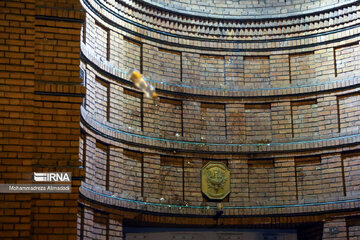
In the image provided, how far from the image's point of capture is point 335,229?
62.1ft

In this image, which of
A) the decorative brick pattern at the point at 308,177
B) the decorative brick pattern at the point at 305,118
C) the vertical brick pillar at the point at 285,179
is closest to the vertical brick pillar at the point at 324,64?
the decorative brick pattern at the point at 305,118

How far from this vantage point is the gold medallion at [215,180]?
19.7 meters

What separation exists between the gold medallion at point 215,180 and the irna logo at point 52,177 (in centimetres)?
761

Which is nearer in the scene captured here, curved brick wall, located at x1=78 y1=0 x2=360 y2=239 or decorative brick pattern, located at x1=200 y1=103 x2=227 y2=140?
curved brick wall, located at x1=78 y1=0 x2=360 y2=239

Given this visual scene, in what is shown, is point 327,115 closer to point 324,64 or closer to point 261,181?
point 324,64

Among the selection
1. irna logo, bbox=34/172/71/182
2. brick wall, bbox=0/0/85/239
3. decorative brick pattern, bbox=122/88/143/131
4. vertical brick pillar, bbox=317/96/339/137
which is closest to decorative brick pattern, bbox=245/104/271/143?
vertical brick pillar, bbox=317/96/339/137

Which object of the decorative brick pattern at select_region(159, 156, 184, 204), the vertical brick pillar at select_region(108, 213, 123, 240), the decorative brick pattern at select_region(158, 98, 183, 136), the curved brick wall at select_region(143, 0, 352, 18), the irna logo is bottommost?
the vertical brick pillar at select_region(108, 213, 123, 240)

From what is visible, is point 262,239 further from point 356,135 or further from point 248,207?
point 356,135

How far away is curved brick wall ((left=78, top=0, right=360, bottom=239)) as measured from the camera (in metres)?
18.5

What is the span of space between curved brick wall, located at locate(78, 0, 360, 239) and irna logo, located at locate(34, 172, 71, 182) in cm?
506

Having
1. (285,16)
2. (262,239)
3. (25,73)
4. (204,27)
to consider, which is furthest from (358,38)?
(25,73)

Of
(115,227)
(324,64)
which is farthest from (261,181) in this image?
(115,227)

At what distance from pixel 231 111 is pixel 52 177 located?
8907mm

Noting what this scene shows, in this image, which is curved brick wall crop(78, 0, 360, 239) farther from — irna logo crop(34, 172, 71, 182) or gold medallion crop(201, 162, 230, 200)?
irna logo crop(34, 172, 71, 182)
